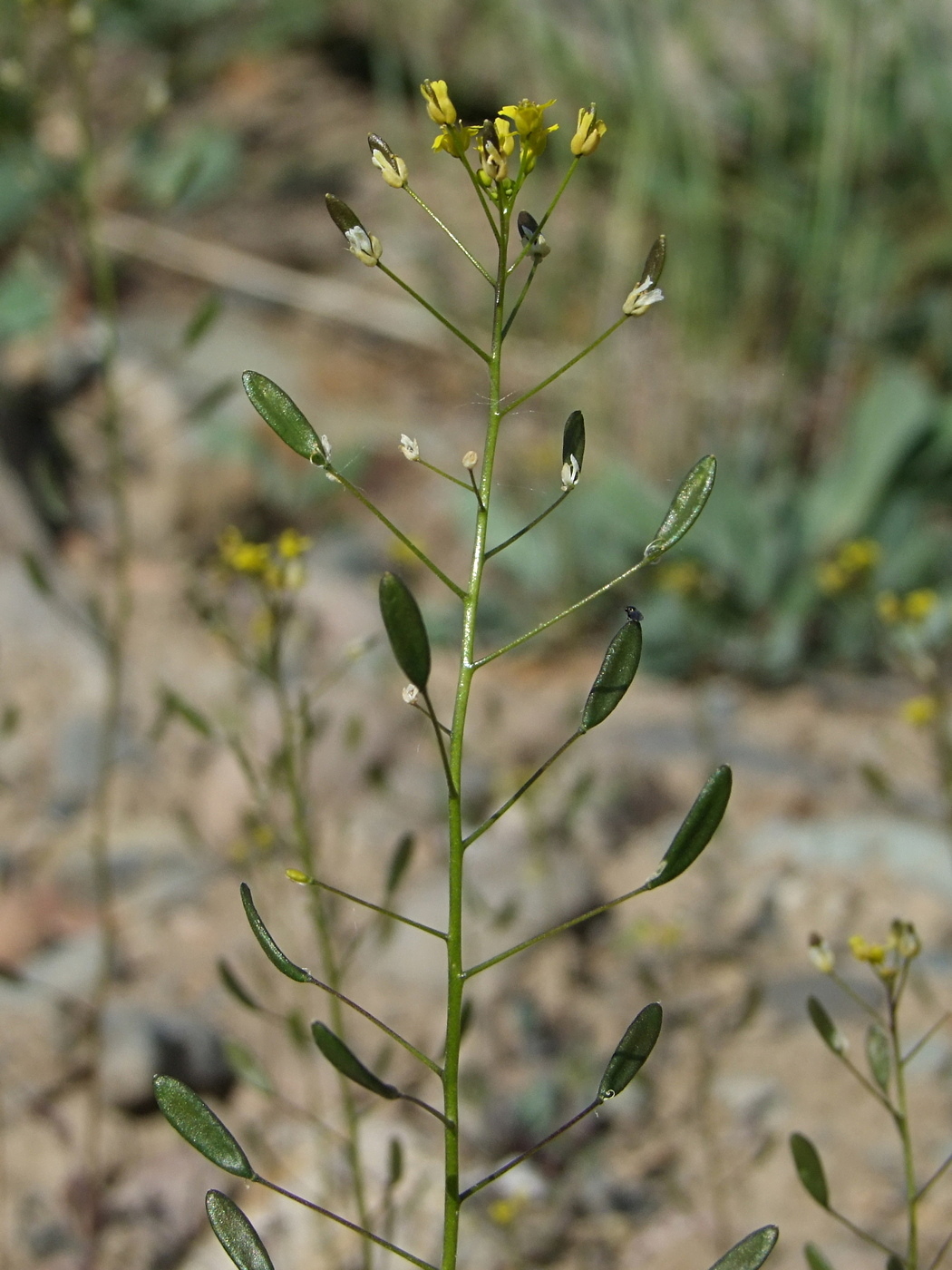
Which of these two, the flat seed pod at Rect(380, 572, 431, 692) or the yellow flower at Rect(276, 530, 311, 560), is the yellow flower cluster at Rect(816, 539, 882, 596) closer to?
the yellow flower at Rect(276, 530, 311, 560)

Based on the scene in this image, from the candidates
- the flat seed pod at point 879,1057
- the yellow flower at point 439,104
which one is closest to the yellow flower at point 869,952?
the flat seed pod at point 879,1057

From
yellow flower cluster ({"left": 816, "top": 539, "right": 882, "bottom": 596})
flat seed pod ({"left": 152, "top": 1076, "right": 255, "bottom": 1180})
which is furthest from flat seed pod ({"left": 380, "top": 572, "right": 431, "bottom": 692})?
yellow flower cluster ({"left": 816, "top": 539, "right": 882, "bottom": 596})

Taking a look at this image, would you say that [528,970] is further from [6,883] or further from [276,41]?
[276,41]

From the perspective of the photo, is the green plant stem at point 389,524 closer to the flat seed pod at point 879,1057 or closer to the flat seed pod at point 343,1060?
the flat seed pod at point 343,1060

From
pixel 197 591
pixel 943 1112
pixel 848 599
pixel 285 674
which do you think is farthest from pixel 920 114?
pixel 197 591

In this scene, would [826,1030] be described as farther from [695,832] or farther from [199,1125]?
[199,1125]
